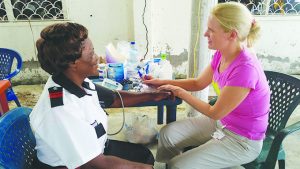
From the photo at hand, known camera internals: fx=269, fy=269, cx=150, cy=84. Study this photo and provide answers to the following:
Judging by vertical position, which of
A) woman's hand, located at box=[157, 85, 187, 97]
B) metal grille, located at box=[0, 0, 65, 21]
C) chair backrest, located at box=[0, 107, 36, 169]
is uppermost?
metal grille, located at box=[0, 0, 65, 21]

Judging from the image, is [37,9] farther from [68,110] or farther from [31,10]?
[68,110]

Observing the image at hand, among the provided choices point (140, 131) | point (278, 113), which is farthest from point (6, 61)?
point (278, 113)

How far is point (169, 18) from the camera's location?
3.83m

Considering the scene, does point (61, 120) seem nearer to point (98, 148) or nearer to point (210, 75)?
point (98, 148)

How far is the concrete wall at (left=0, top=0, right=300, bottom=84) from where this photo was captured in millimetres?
3757

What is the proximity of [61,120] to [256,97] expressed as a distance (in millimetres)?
1048

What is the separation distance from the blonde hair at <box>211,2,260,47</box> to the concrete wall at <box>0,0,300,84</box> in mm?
2291

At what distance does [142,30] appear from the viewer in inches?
150

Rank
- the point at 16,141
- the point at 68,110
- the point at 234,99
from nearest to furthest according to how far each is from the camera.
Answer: the point at 68,110, the point at 16,141, the point at 234,99

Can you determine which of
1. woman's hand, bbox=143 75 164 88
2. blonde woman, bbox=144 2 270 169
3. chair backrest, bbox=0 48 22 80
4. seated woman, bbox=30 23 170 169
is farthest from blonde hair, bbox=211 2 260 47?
chair backrest, bbox=0 48 22 80

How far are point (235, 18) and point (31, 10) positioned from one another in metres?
3.22

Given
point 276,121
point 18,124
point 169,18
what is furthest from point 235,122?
point 169,18

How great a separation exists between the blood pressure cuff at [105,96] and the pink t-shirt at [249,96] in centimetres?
70

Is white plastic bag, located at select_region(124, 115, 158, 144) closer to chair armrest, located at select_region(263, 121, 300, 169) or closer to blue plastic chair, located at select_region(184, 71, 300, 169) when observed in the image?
blue plastic chair, located at select_region(184, 71, 300, 169)
